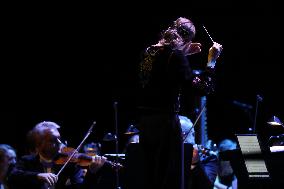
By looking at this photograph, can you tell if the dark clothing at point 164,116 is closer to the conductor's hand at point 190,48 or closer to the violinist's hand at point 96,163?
the conductor's hand at point 190,48

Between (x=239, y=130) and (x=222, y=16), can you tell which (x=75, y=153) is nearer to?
(x=222, y=16)

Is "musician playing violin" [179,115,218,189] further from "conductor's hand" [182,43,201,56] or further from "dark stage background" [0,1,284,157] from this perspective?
"dark stage background" [0,1,284,157]

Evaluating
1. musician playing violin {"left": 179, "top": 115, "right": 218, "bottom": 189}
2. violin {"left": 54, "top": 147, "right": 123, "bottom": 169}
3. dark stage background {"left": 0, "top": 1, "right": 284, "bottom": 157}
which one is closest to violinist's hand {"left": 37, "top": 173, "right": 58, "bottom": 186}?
violin {"left": 54, "top": 147, "right": 123, "bottom": 169}

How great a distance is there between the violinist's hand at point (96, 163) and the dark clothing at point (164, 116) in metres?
1.60

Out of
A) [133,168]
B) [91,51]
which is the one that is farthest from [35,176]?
[91,51]

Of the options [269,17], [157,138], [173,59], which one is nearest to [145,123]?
[157,138]

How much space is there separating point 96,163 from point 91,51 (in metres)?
4.15

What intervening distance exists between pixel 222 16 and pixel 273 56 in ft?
4.90

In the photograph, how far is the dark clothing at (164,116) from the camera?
2918mm

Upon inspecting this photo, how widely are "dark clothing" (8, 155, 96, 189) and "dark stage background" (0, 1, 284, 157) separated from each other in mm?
3757

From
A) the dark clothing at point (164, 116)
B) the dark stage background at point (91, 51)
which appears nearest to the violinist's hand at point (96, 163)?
the dark clothing at point (164, 116)

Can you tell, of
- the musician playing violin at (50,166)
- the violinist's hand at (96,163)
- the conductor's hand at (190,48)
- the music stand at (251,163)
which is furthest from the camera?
the violinist's hand at (96,163)

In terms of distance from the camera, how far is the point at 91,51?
331 inches

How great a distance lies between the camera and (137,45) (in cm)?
840
